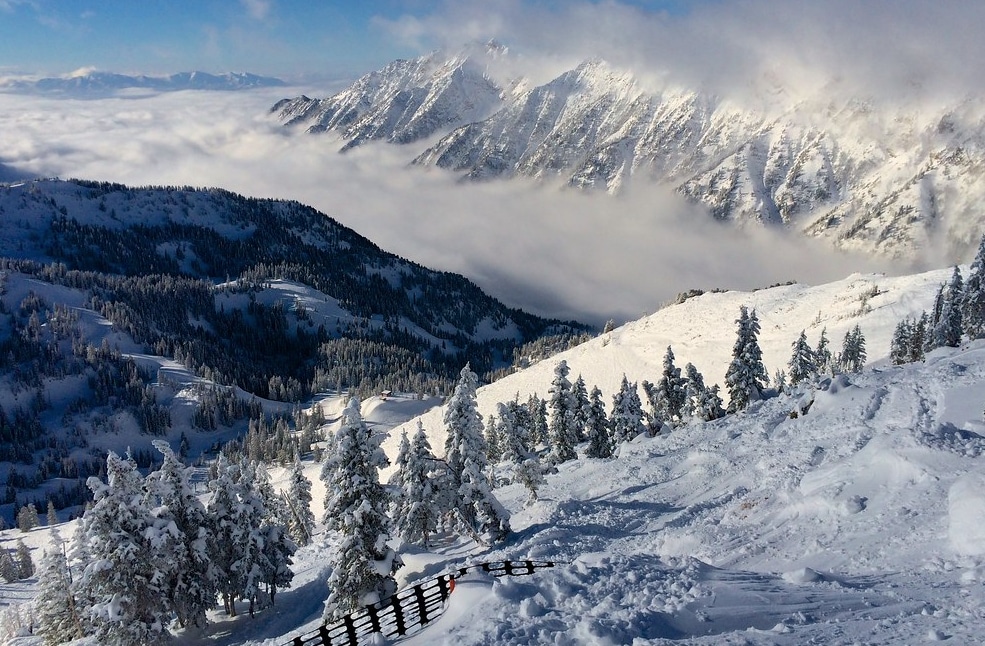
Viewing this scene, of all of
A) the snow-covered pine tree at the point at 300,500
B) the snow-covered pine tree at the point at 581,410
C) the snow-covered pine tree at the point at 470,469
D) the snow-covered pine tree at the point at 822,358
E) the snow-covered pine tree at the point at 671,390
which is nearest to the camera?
the snow-covered pine tree at the point at 470,469

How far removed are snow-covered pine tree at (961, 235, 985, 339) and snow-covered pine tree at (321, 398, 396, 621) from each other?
78888 mm

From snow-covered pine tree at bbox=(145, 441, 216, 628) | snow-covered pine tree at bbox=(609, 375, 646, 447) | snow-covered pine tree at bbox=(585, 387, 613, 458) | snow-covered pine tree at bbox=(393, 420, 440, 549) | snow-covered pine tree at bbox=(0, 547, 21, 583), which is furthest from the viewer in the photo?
snow-covered pine tree at bbox=(0, 547, 21, 583)

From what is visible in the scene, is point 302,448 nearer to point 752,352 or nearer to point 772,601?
point 752,352

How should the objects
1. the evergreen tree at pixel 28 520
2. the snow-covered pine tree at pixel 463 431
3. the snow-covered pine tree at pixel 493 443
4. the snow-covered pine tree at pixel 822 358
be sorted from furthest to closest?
1. the evergreen tree at pixel 28 520
2. the snow-covered pine tree at pixel 822 358
3. the snow-covered pine tree at pixel 493 443
4. the snow-covered pine tree at pixel 463 431

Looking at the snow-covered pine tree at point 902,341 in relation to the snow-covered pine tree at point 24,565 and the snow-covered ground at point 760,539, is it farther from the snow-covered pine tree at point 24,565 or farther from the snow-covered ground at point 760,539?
the snow-covered pine tree at point 24,565

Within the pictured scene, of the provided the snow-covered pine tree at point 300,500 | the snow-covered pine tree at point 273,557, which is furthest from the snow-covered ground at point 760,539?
the snow-covered pine tree at point 300,500

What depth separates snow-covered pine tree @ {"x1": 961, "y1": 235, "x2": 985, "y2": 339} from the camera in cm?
7669

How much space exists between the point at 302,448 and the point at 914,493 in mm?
186578

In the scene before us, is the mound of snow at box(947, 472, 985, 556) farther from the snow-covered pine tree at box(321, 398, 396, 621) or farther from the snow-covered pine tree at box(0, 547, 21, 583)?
the snow-covered pine tree at box(0, 547, 21, 583)

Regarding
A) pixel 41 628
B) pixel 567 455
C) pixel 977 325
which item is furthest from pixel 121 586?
pixel 977 325

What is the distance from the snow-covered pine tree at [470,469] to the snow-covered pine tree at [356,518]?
7941 mm

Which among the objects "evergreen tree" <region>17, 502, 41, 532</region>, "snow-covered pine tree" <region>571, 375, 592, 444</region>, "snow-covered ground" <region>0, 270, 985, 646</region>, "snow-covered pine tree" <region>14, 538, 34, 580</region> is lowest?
"snow-covered pine tree" <region>14, 538, 34, 580</region>

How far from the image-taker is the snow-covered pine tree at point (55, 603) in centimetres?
4625

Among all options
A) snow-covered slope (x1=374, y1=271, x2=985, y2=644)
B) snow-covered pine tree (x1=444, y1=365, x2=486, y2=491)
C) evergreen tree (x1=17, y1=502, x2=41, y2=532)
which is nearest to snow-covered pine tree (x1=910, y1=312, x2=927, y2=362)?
snow-covered slope (x1=374, y1=271, x2=985, y2=644)
